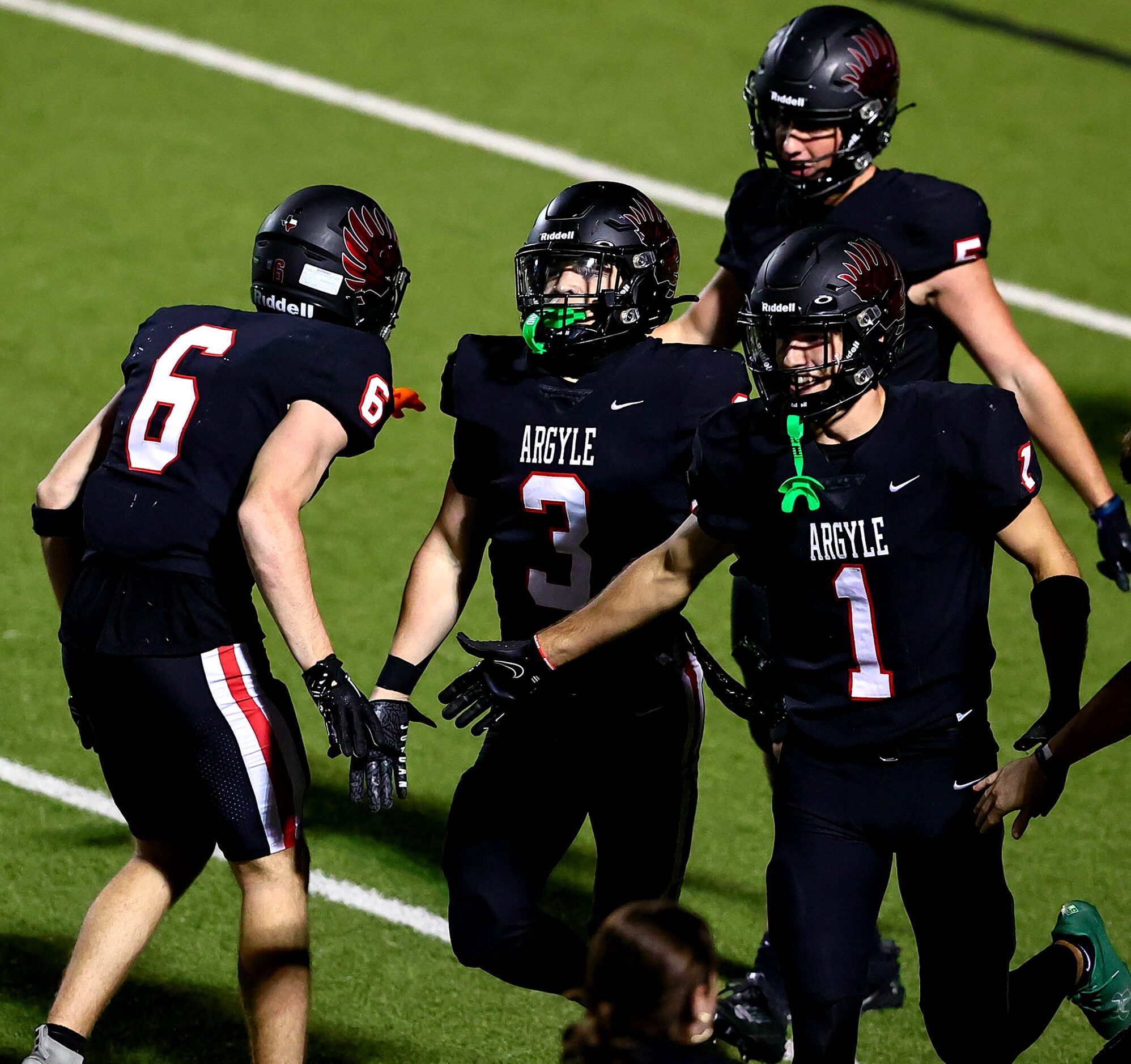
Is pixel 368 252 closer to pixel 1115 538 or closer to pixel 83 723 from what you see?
pixel 83 723

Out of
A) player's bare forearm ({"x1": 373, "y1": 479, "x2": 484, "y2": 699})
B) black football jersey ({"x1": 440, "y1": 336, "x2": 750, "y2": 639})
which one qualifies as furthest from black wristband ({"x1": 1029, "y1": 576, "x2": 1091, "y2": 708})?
player's bare forearm ({"x1": 373, "y1": 479, "x2": 484, "y2": 699})

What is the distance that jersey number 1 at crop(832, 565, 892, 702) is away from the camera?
3592 mm

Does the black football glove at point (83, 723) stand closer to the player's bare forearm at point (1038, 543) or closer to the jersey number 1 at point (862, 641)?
the jersey number 1 at point (862, 641)

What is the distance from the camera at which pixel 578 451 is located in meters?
3.91

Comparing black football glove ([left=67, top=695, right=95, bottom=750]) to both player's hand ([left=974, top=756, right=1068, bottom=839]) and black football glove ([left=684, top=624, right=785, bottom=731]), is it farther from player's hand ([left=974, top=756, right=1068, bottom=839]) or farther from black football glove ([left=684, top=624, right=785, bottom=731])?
player's hand ([left=974, top=756, right=1068, bottom=839])

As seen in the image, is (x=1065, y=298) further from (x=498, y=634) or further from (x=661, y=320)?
(x=661, y=320)

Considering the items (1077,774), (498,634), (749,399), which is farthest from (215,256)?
(749,399)

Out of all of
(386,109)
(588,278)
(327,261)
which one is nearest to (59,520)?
(327,261)

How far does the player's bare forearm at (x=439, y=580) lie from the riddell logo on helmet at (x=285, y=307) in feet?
1.77

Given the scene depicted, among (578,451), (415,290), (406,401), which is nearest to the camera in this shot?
(578,451)

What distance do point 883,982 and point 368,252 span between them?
2.34m

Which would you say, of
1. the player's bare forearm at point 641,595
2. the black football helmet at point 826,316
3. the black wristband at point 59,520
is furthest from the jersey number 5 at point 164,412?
the black football helmet at point 826,316

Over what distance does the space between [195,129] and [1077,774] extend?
5.98 m

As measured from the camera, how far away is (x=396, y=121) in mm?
9938
